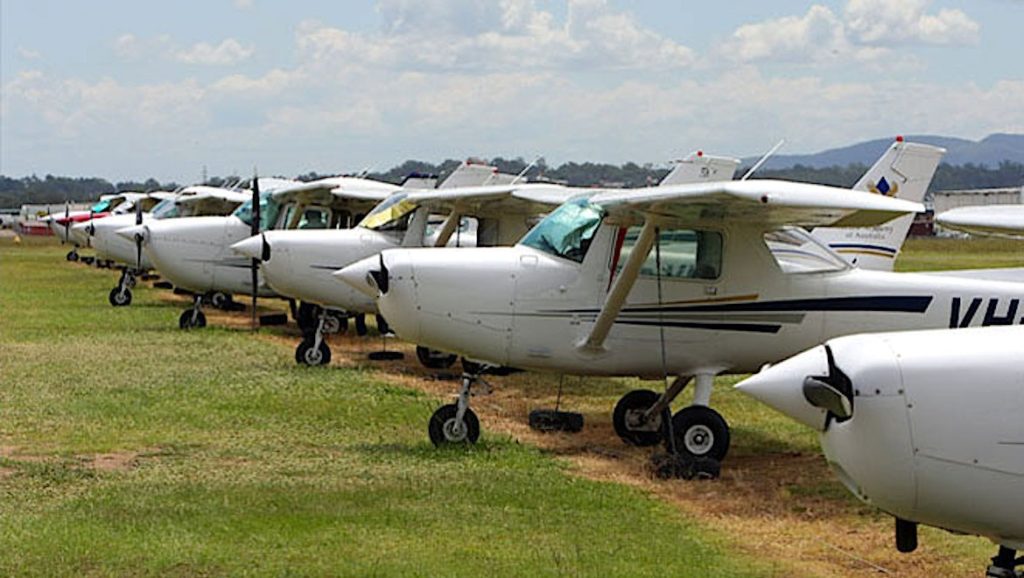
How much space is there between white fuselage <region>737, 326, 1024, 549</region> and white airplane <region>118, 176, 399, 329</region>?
660 inches

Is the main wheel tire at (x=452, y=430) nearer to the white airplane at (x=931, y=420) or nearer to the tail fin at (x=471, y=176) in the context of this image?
the white airplane at (x=931, y=420)

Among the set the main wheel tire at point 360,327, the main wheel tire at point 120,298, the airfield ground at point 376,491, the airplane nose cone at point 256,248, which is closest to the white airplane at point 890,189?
the airfield ground at point 376,491

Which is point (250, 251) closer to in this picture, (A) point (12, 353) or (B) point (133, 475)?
(A) point (12, 353)

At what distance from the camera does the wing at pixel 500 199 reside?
1641 centimetres

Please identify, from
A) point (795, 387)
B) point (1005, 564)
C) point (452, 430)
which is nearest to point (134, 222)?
point (452, 430)

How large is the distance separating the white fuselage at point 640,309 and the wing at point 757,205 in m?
0.42

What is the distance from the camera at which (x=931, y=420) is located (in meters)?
5.38

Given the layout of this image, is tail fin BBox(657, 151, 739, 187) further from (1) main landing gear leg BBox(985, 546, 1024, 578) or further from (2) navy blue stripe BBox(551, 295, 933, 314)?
(1) main landing gear leg BBox(985, 546, 1024, 578)

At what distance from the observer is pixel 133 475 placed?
33.2ft

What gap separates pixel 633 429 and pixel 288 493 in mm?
3687

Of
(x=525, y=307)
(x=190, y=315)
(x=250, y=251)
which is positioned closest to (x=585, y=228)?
(x=525, y=307)

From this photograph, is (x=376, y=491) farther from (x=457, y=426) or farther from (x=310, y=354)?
(x=310, y=354)

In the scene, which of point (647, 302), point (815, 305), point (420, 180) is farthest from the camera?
point (420, 180)

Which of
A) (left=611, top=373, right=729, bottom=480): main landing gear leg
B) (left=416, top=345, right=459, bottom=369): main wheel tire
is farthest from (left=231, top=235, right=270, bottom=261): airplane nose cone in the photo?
(left=611, top=373, right=729, bottom=480): main landing gear leg
